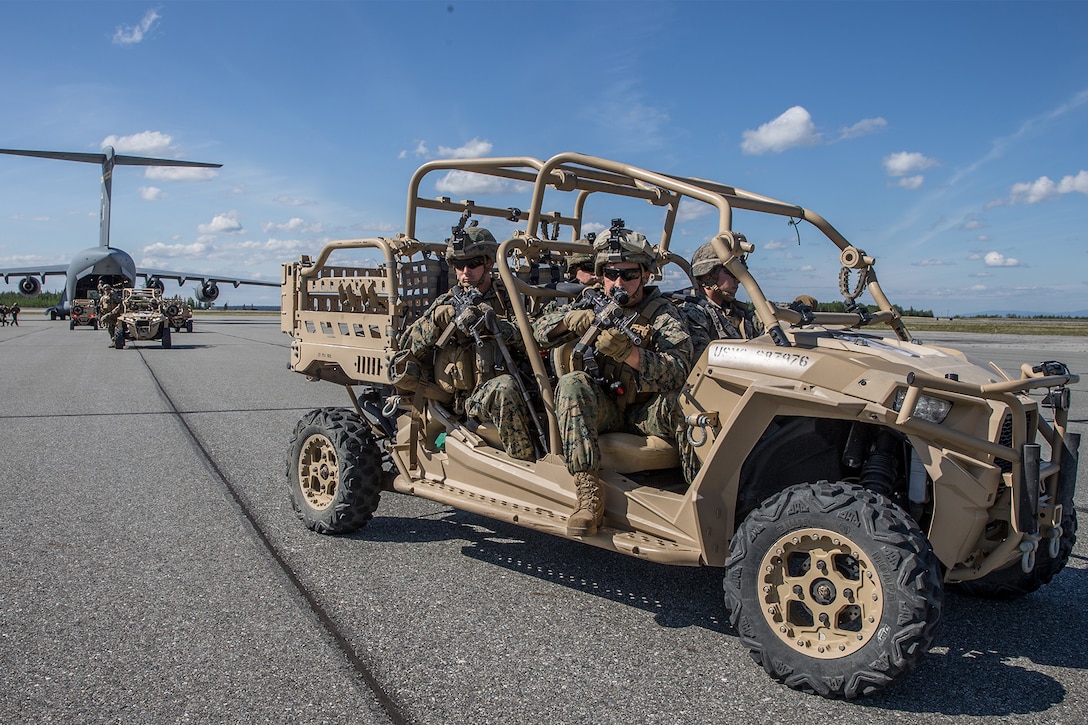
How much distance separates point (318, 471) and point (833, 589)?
3.61 meters

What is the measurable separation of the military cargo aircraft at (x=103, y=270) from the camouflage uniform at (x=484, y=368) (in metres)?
34.3

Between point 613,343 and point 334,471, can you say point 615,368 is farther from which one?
point 334,471

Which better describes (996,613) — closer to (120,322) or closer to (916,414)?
(916,414)

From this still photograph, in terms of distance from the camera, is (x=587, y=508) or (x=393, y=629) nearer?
(x=393, y=629)

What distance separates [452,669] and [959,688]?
81.0 inches

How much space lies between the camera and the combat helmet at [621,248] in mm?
4305

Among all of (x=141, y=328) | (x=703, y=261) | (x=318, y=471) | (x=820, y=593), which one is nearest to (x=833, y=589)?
(x=820, y=593)

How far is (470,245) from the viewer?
515 centimetres

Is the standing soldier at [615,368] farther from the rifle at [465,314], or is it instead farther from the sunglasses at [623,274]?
the rifle at [465,314]

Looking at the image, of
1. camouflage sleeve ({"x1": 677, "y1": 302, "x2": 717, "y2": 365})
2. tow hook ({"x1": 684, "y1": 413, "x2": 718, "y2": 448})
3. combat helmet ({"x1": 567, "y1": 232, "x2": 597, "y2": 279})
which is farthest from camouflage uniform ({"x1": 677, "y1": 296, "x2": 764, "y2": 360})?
combat helmet ({"x1": 567, "y1": 232, "x2": 597, "y2": 279})

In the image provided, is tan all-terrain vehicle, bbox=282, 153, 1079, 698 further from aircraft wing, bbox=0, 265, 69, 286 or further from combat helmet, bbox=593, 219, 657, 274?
aircraft wing, bbox=0, 265, 69, 286

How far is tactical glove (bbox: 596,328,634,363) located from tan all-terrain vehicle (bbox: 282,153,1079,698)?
1.13 ft

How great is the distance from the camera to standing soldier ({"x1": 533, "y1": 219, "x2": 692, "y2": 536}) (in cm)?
415

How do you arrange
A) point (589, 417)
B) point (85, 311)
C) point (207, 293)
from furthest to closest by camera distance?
point (207, 293)
point (85, 311)
point (589, 417)
